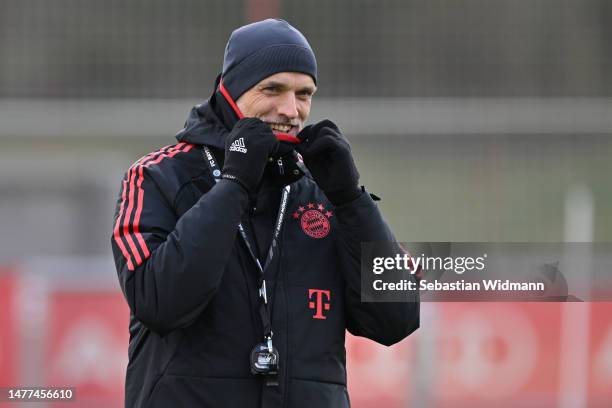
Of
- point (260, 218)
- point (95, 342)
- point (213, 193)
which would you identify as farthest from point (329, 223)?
point (95, 342)

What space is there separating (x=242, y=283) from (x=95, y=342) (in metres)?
3.20

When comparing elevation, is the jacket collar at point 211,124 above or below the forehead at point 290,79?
below

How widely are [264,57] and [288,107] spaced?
11 cm

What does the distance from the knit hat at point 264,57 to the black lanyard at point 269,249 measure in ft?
0.48

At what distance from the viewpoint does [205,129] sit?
2.10 m

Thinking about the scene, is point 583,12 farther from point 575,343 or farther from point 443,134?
point 575,343

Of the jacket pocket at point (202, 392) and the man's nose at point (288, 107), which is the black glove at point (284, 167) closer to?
the man's nose at point (288, 107)

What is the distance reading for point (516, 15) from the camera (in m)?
10.5

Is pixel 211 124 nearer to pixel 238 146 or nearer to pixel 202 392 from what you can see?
pixel 238 146

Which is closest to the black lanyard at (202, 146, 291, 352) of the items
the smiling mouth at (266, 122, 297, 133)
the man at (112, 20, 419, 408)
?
the man at (112, 20, 419, 408)

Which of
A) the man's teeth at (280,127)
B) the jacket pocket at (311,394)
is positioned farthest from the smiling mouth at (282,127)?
the jacket pocket at (311,394)

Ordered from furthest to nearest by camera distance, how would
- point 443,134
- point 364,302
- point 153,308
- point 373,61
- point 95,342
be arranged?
1. point 373,61
2. point 443,134
3. point 95,342
4. point 364,302
5. point 153,308

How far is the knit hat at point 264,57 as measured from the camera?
209 cm

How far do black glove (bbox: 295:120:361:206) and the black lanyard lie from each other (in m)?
0.07
